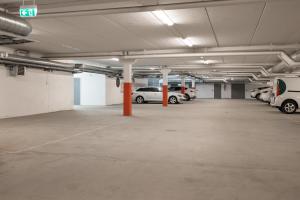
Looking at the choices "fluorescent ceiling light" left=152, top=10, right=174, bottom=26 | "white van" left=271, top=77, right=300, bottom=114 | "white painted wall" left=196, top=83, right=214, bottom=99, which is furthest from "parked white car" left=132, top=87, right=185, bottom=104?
"white painted wall" left=196, top=83, right=214, bottom=99

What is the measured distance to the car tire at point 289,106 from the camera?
557 inches

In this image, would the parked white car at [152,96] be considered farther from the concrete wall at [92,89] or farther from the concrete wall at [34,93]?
the concrete wall at [34,93]

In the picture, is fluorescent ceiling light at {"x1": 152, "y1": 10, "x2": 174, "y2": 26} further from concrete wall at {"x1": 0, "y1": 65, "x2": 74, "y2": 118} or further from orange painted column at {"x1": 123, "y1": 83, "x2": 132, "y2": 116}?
concrete wall at {"x1": 0, "y1": 65, "x2": 74, "y2": 118}

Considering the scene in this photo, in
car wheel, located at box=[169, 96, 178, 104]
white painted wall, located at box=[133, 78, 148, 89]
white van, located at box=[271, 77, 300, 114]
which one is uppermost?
white painted wall, located at box=[133, 78, 148, 89]

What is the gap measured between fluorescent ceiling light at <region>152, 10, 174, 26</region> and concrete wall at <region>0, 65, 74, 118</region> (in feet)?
26.1

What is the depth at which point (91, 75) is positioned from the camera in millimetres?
21641

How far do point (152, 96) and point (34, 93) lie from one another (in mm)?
11431

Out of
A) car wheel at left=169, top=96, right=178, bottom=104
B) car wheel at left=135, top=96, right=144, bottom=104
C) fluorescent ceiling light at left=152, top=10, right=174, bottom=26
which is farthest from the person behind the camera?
car wheel at left=135, top=96, right=144, bottom=104

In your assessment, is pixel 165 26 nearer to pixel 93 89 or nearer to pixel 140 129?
pixel 140 129

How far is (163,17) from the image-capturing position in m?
7.12

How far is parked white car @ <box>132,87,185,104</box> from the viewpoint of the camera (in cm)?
2373

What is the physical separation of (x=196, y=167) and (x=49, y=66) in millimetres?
11407

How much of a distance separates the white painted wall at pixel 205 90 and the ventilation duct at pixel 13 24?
130 ft

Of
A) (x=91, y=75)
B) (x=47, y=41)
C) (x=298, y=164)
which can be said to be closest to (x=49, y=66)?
(x=47, y=41)
